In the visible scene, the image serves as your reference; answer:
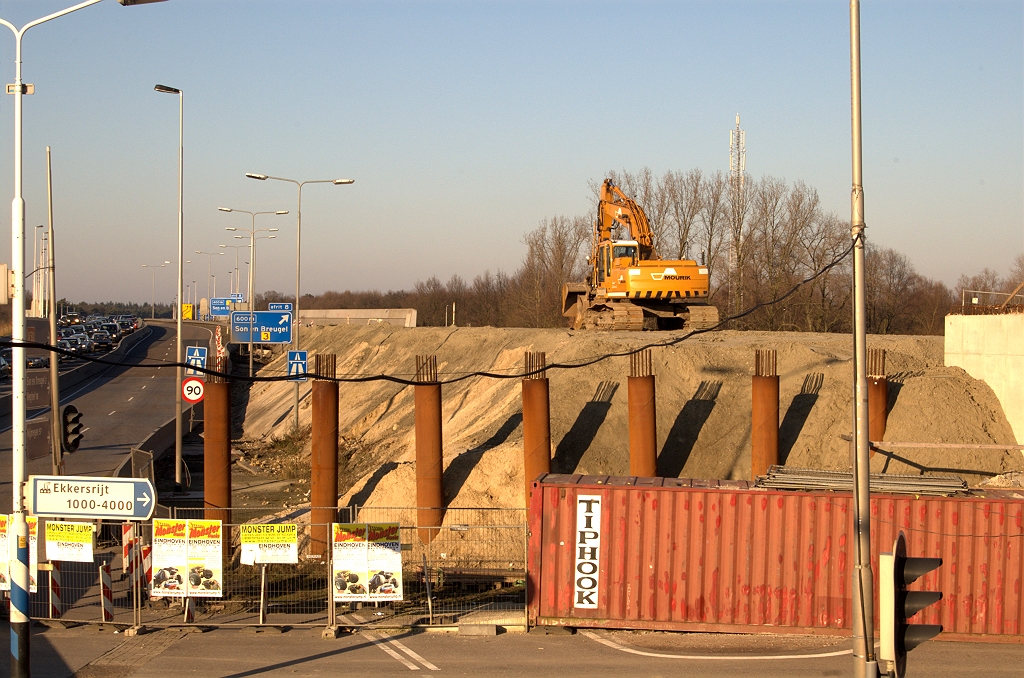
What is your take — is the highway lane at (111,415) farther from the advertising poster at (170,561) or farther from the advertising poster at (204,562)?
the advertising poster at (204,562)

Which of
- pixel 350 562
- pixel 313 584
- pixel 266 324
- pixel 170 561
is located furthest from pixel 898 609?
pixel 266 324

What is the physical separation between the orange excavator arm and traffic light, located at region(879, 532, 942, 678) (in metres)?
28.8

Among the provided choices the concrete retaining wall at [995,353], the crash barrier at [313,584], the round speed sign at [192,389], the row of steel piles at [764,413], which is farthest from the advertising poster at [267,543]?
the concrete retaining wall at [995,353]

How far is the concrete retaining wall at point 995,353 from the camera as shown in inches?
816

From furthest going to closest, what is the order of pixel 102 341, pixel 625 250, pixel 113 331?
pixel 113 331 < pixel 102 341 < pixel 625 250

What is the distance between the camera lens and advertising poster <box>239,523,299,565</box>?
47.8ft

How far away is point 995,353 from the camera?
21.7 meters

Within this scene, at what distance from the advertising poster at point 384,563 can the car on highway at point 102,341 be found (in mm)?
66016

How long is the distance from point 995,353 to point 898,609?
705 inches

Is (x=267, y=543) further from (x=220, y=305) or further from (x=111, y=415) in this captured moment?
(x=220, y=305)

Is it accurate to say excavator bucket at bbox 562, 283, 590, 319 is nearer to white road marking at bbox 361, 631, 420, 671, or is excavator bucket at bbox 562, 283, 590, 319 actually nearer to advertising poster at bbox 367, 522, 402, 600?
advertising poster at bbox 367, 522, 402, 600

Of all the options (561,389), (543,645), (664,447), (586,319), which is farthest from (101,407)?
(543,645)

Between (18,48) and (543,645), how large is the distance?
1097 cm

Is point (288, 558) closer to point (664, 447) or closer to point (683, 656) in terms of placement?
point (683, 656)
